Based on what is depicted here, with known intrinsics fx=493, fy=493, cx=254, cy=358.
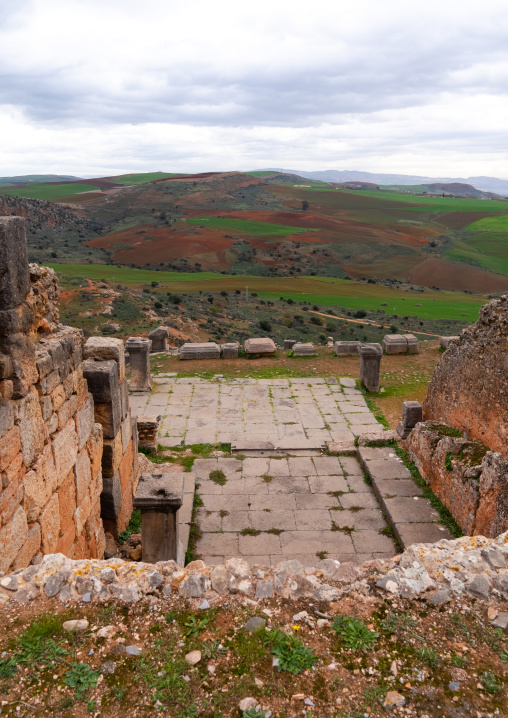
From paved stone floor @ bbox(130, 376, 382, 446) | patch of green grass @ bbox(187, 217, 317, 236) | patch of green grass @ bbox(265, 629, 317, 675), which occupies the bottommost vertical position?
paved stone floor @ bbox(130, 376, 382, 446)

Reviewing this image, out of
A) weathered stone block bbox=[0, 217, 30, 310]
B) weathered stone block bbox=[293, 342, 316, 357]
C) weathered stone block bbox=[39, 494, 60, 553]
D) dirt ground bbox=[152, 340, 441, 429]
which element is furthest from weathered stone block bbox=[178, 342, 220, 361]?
weathered stone block bbox=[0, 217, 30, 310]

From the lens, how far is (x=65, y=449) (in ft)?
15.8

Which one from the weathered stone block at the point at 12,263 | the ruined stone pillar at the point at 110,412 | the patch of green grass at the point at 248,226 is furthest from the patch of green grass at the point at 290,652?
the patch of green grass at the point at 248,226

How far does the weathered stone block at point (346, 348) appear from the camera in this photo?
A: 1475cm

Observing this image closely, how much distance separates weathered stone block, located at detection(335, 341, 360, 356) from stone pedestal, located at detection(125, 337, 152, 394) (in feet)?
19.1

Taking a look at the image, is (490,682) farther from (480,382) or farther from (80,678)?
(480,382)

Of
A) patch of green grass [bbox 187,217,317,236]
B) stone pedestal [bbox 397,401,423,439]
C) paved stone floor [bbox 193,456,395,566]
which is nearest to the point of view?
paved stone floor [bbox 193,456,395,566]

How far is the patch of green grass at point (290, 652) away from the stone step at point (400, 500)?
145 inches

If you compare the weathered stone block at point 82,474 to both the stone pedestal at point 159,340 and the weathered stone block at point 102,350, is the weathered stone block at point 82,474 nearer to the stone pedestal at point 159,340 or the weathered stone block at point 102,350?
the weathered stone block at point 102,350

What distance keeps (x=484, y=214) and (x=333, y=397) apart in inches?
3399

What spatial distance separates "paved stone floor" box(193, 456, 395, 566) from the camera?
643cm

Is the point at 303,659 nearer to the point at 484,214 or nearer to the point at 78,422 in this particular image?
the point at 78,422

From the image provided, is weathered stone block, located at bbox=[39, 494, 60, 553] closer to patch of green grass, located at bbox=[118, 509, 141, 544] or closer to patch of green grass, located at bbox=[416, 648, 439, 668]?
patch of green grass, located at bbox=[118, 509, 141, 544]

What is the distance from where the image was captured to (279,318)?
3206cm
